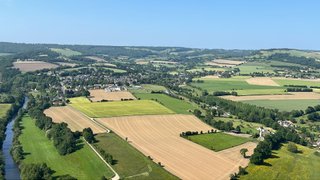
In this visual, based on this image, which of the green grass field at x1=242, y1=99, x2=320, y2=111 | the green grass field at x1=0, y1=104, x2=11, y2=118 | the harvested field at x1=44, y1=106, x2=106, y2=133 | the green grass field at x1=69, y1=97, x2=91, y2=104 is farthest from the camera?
the green grass field at x1=69, y1=97, x2=91, y2=104

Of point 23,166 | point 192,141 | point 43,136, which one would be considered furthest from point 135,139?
point 23,166

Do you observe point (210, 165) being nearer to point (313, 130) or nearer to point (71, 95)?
point (313, 130)

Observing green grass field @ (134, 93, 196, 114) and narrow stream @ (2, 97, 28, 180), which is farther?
green grass field @ (134, 93, 196, 114)

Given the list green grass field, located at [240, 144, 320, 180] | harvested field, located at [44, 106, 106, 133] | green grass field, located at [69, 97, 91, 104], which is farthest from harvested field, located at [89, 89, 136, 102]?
green grass field, located at [240, 144, 320, 180]

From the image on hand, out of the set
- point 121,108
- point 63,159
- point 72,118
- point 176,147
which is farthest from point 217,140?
point 121,108

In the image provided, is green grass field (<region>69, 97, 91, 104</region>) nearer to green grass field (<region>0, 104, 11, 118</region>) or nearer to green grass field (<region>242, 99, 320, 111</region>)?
green grass field (<region>0, 104, 11, 118</region>)

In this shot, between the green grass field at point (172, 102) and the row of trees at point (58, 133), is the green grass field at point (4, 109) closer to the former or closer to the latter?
the row of trees at point (58, 133)

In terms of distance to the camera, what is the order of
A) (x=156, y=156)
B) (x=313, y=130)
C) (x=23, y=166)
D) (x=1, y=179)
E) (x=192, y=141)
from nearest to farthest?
(x=1, y=179) < (x=23, y=166) < (x=156, y=156) < (x=192, y=141) < (x=313, y=130)
